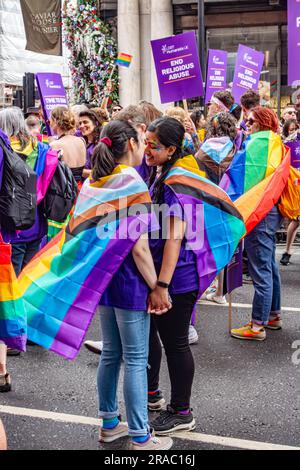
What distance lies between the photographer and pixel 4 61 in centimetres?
2183

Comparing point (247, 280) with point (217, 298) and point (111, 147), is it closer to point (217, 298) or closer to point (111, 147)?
point (217, 298)

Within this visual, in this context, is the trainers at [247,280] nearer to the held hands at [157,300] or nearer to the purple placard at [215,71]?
the purple placard at [215,71]

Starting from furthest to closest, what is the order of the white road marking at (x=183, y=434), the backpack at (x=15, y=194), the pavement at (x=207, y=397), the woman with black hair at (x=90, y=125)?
the woman with black hair at (x=90, y=125) < the backpack at (x=15, y=194) < the pavement at (x=207, y=397) < the white road marking at (x=183, y=434)

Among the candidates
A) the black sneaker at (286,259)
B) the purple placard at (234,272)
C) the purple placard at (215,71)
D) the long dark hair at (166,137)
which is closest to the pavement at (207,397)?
the purple placard at (234,272)

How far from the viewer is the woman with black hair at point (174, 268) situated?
147 inches

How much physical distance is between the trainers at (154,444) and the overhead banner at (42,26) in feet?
45.2

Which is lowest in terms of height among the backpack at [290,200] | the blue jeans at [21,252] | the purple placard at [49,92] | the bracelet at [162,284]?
the blue jeans at [21,252]

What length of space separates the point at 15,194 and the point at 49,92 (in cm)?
469

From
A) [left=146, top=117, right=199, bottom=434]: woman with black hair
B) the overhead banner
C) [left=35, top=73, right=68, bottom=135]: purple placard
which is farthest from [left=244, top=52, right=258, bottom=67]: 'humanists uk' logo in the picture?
the overhead banner

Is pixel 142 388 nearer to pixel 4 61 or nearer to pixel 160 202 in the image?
pixel 160 202

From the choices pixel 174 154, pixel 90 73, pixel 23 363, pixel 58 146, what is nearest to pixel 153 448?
pixel 174 154

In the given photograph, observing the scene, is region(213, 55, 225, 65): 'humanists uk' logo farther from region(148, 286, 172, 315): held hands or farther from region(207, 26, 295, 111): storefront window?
region(148, 286, 172, 315): held hands

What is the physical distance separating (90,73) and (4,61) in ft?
21.5

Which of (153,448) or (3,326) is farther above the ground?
(3,326)
